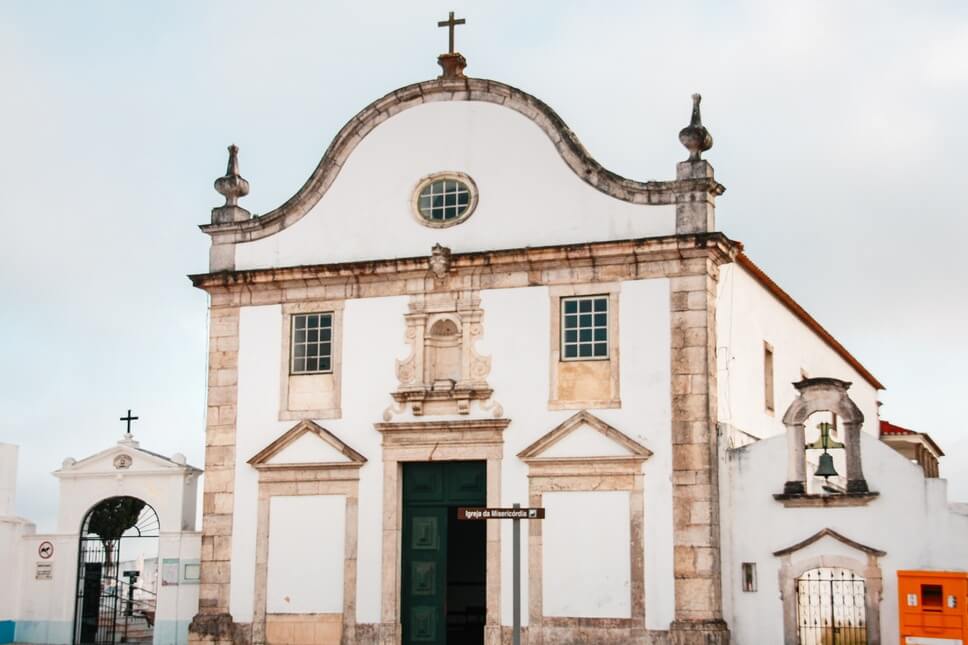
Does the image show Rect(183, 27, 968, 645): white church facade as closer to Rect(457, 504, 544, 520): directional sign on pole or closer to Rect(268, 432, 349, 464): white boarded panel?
Rect(268, 432, 349, 464): white boarded panel

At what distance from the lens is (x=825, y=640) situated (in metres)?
20.1

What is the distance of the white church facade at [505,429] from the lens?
2025 cm

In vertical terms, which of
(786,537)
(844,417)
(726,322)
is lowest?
(786,537)

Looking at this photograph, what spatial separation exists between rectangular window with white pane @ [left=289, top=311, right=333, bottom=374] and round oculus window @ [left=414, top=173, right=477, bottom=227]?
2.27 m

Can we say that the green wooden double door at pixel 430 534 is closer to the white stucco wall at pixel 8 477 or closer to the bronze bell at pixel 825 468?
the bronze bell at pixel 825 468

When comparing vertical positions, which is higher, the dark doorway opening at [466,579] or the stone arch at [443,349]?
the stone arch at [443,349]

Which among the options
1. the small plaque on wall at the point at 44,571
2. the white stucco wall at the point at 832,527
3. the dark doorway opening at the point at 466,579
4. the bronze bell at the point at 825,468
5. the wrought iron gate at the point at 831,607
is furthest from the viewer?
the dark doorway opening at the point at 466,579

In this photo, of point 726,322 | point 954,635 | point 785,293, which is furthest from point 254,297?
point 954,635

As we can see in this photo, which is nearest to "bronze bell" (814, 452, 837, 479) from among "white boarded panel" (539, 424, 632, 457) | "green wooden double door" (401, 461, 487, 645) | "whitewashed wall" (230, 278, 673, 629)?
"whitewashed wall" (230, 278, 673, 629)

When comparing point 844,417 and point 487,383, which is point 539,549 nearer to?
point 487,383

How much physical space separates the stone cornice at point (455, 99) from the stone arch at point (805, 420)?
3.32 metres

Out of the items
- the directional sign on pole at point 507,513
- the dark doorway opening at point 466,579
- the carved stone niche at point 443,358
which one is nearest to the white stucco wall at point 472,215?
the carved stone niche at point 443,358

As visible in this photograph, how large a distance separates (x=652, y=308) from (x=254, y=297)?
6750 millimetres

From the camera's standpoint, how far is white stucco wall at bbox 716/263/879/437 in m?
21.8
